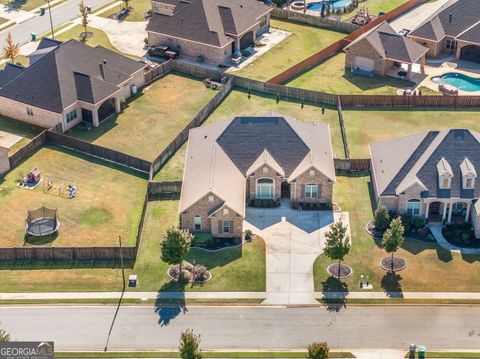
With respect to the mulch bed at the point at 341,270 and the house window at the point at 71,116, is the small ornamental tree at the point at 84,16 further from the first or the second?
the mulch bed at the point at 341,270

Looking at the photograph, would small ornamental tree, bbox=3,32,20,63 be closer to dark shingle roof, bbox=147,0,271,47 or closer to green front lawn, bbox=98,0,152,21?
dark shingle roof, bbox=147,0,271,47

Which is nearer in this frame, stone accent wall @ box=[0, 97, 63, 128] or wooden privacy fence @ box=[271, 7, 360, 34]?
stone accent wall @ box=[0, 97, 63, 128]

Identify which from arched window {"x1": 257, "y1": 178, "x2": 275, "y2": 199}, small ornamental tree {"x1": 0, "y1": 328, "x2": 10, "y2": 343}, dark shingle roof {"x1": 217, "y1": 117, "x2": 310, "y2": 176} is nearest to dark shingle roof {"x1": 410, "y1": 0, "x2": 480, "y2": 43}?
dark shingle roof {"x1": 217, "y1": 117, "x2": 310, "y2": 176}

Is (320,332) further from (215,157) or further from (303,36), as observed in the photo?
(303,36)

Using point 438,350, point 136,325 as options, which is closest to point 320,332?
point 438,350

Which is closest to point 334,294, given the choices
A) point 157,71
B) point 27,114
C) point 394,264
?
point 394,264

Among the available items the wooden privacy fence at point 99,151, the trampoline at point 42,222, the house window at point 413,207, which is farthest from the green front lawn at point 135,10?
the house window at point 413,207
